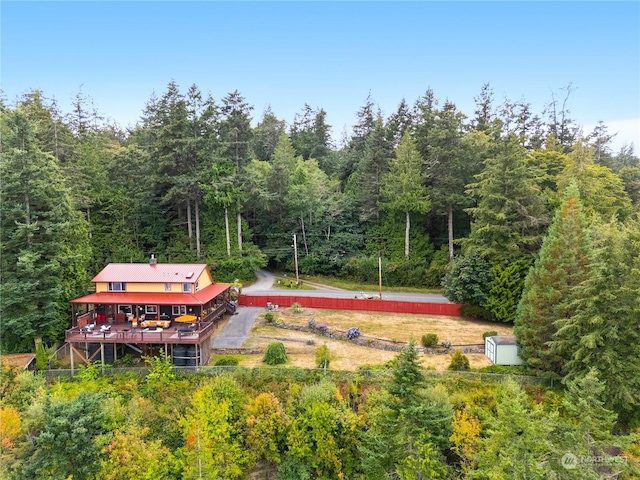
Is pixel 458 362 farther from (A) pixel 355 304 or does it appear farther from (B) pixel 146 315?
(B) pixel 146 315

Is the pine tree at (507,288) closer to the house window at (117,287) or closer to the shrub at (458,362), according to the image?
the shrub at (458,362)

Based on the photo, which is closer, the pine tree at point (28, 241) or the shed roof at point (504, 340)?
the shed roof at point (504, 340)

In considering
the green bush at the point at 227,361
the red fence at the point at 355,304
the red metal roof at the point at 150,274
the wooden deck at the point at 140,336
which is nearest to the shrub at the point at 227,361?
the green bush at the point at 227,361

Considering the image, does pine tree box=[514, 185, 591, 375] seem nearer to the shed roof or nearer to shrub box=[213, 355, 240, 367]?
the shed roof

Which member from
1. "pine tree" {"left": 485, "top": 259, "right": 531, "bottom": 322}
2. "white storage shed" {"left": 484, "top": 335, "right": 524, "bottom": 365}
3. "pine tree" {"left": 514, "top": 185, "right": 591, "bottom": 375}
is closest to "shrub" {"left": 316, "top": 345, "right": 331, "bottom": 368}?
"white storage shed" {"left": 484, "top": 335, "right": 524, "bottom": 365}

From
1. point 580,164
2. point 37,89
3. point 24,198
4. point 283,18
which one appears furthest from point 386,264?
point 37,89

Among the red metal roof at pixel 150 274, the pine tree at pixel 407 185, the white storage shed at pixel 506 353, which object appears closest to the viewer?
the white storage shed at pixel 506 353

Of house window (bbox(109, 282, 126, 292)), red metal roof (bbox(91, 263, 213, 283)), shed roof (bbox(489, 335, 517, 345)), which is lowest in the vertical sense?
shed roof (bbox(489, 335, 517, 345))
